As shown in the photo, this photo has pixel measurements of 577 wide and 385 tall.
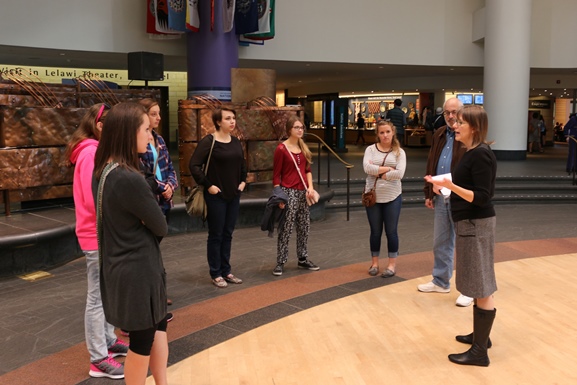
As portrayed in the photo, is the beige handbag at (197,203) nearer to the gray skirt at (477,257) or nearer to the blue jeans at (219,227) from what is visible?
the blue jeans at (219,227)

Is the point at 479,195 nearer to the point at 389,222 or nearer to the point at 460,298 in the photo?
the point at 460,298

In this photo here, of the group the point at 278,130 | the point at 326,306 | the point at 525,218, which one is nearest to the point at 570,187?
the point at 525,218

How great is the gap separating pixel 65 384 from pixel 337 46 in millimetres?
13778

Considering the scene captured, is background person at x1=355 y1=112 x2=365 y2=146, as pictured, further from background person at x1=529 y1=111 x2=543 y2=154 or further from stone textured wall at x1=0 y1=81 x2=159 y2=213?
stone textured wall at x1=0 y1=81 x2=159 y2=213

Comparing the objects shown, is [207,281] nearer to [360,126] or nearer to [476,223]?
[476,223]

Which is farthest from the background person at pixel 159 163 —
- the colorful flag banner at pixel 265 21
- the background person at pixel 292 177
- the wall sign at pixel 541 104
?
the wall sign at pixel 541 104

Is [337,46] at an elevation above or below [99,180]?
above

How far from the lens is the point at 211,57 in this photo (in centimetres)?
1324

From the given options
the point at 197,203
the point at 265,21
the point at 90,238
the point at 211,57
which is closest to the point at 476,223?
the point at 90,238

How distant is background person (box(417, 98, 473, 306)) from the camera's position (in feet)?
16.2

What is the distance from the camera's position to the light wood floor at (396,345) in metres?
3.67

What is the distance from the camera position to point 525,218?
9.56 m

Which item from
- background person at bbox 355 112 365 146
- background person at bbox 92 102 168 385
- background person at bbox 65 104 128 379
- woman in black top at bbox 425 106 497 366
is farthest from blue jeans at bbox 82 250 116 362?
background person at bbox 355 112 365 146

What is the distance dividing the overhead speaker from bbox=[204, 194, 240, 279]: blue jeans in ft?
16.1
